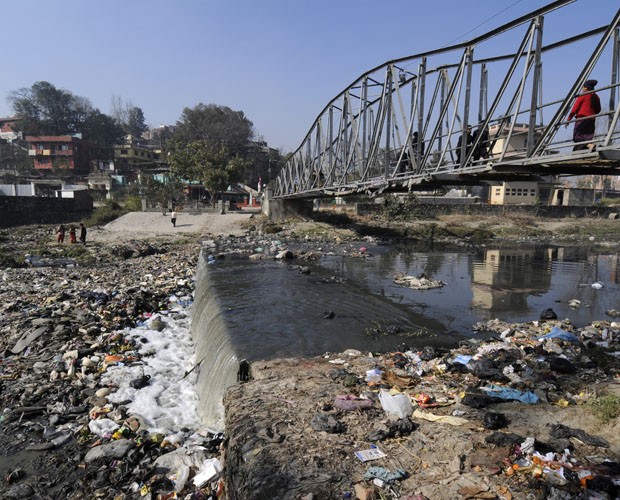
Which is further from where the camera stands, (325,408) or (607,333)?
(607,333)

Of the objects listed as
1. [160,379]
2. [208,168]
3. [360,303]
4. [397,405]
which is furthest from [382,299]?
[208,168]

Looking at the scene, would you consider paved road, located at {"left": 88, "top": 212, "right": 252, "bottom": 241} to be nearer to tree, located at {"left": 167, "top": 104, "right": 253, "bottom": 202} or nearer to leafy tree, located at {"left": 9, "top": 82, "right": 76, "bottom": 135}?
tree, located at {"left": 167, "top": 104, "right": 253, "bottom": 202}

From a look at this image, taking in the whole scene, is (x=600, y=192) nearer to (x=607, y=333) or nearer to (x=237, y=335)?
(x=607, y=333)

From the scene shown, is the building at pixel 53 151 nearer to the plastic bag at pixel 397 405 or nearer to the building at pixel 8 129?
the building at pixel 8 129

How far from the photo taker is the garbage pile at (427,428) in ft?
11.0

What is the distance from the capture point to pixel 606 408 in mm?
4242

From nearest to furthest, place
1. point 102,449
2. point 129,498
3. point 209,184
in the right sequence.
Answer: point 129,498 → point 102,449 → point 209,184

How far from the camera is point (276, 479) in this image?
348cm

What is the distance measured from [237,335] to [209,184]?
36720mm

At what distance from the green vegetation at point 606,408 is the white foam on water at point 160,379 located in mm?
4986

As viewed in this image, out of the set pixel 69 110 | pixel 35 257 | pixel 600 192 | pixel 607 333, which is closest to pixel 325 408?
pixel 607 333

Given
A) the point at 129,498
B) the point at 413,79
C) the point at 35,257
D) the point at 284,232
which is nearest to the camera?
the point at 129,498

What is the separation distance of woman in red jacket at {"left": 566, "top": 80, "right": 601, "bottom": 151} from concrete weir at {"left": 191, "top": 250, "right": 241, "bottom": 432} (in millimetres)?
6173

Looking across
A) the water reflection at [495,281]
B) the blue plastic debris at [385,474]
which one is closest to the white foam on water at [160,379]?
the blue plastic debris at [385,474]
